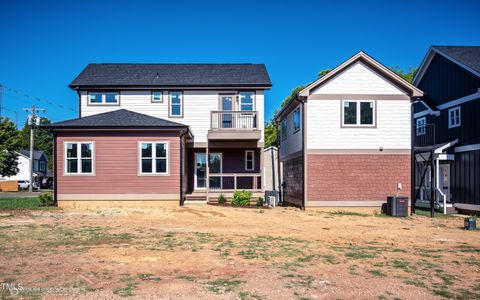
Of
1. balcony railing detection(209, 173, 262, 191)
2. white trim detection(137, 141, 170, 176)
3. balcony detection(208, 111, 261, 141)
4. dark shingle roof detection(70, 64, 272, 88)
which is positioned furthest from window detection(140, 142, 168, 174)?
dark shingle roof detection(70, 64, 272, 88)

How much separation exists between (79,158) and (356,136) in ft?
44.2

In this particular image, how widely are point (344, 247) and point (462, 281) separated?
346cm

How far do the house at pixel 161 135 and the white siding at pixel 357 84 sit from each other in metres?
4.61

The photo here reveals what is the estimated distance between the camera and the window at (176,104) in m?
24.5

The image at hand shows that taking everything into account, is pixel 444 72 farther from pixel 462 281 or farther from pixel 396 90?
pixel 462 281

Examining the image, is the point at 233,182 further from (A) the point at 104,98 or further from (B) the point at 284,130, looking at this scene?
(A) the point at 104,98

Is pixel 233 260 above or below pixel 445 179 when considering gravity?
below

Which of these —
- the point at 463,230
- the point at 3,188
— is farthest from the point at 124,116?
the point at 3,188

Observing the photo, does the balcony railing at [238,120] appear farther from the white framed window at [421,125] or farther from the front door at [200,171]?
the white framed window at [421,125]

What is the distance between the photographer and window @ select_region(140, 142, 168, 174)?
20.0 meters

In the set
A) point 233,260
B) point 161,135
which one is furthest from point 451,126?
point 233,260

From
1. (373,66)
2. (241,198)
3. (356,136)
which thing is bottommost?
(241,198)

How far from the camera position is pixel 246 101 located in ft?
80.3

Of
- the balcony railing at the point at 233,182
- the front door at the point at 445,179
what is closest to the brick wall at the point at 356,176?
the front door at the point at 445,179
